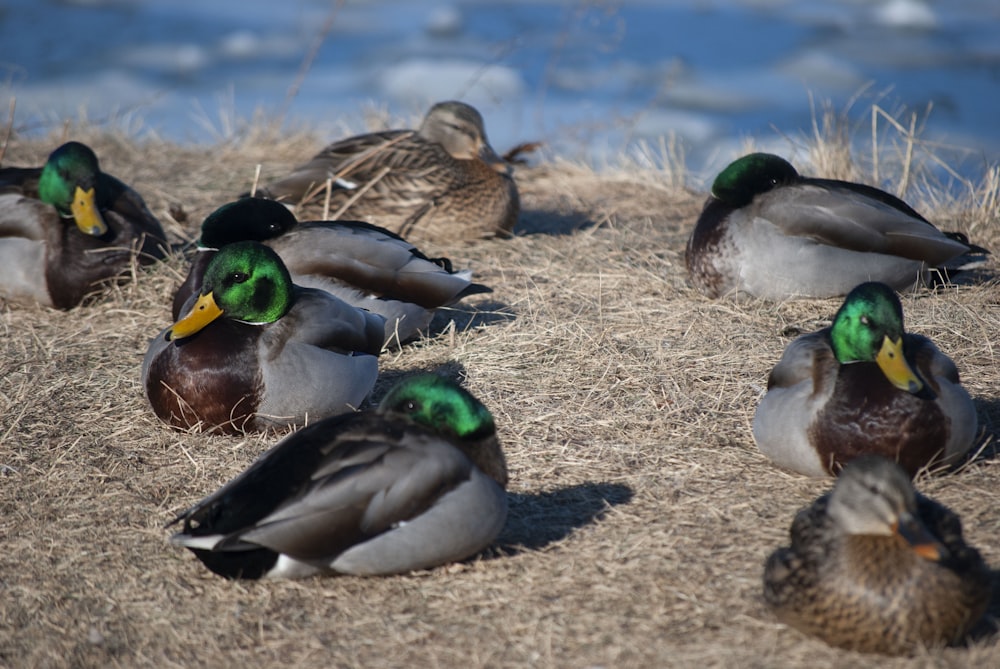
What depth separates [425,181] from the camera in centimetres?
651

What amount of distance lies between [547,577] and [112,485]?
1.56 m

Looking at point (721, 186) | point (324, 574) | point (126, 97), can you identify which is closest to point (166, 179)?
point (721, 186)

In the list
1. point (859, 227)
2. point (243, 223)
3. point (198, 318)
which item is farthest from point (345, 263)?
point (859, 227)

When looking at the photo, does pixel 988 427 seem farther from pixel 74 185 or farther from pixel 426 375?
pixel 74 185

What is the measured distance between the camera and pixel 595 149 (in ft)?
33.5

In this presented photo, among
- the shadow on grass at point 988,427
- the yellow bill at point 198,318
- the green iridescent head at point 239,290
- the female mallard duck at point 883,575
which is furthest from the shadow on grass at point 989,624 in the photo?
the yellow bill at point 198,318

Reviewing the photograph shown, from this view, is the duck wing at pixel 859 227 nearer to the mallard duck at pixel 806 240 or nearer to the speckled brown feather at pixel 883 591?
the mallard duck at pixel 806 240

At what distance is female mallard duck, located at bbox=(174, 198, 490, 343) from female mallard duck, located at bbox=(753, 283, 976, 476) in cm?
189

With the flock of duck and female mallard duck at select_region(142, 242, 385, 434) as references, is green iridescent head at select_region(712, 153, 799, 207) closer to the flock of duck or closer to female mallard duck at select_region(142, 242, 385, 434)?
the flock of duck

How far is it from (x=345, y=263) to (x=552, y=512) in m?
1.81

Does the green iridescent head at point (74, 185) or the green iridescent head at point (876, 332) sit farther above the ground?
the green iridescent head at point (876, 332)

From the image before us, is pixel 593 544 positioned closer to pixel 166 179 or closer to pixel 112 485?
pixel 112 485

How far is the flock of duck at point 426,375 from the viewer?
8.95ft

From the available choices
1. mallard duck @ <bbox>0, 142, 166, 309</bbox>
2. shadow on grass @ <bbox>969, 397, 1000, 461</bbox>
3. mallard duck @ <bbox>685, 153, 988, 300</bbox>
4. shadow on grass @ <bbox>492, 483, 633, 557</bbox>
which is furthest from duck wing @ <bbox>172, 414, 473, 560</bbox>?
mallard duck @ <bbox>0, 142, 166, 309</bbox>
